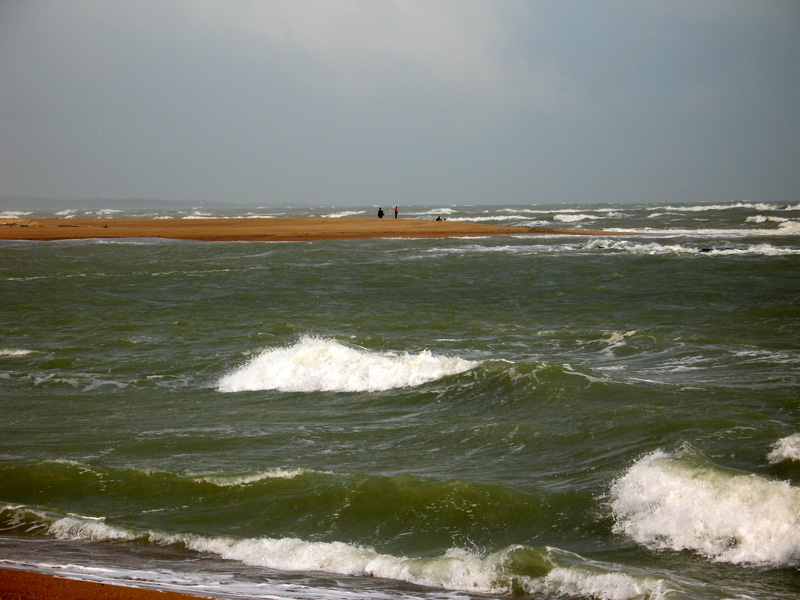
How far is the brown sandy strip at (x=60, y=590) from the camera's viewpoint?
15.7 feet

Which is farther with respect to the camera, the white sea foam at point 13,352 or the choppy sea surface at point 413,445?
the white sea foam at point 13,352

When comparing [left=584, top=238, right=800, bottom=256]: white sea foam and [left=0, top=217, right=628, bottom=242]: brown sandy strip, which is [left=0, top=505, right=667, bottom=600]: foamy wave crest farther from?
[left=0, top=217, right=628, bottom=242]: brown sandy strip

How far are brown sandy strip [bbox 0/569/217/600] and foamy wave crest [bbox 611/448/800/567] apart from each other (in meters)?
4.08

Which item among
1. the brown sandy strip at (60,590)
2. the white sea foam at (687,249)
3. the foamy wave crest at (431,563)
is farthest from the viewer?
the white sea foam at (687,249)

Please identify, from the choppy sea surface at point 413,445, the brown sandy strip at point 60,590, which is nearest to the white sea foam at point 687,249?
the choppy sea surface at point 413,445

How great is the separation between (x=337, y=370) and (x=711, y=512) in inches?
295

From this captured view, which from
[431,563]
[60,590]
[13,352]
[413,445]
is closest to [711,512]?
[431,563]

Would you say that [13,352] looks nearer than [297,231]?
Yes

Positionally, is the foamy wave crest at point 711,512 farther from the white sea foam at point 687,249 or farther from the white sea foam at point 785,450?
the white sea foam at point 687,249

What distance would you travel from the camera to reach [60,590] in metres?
4.90

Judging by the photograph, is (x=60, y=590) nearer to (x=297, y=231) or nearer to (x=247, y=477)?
(x=247, y=477)

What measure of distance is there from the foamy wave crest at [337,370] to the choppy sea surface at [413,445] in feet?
0.16

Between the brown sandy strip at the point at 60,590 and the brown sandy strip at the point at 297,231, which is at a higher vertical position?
the brown sandy strip at the point at 297,231

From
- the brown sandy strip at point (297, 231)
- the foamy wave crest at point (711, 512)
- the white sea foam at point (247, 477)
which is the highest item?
the brown sandy strip at point (297, 231)
